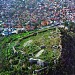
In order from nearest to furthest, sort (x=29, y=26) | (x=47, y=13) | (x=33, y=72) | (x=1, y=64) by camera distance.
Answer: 1. (x=33, y=72)
2. (x=1, y=64)
3. (x=29, y=26)
4. (x=47, y=13)

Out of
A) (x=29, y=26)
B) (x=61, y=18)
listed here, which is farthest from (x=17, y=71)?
(x=61, y=18)

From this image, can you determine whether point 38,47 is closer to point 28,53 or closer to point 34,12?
point 28,53

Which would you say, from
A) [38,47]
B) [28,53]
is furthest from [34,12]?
[28,53]

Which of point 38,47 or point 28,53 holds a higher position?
point 38,47

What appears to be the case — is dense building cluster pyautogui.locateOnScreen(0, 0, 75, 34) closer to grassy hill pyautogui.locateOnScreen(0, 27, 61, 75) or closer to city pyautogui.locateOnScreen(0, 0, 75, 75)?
city pyautogui.locateOnScreen(0, 0, 75, 75)

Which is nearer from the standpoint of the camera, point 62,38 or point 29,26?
point 62,38

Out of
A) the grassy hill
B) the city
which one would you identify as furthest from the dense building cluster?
the grassy hill

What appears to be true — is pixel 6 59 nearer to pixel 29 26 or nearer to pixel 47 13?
pixel 29 26

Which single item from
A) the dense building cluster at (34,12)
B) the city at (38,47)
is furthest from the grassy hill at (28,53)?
the dense building cluster at (34,12)
